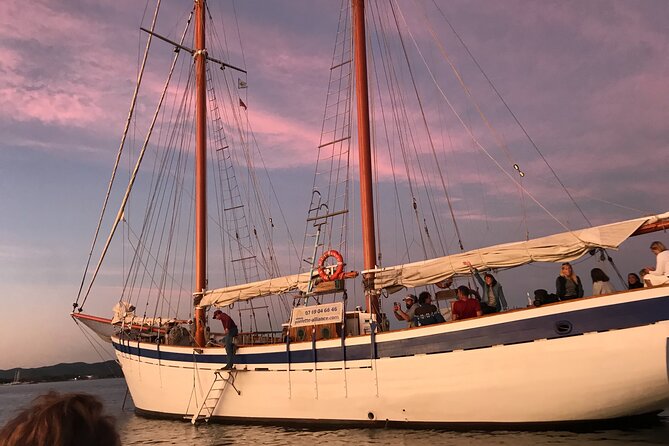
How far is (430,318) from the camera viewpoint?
1548cm

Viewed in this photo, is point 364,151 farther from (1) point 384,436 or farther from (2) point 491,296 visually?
(1) point 384,436

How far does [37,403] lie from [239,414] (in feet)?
61.3

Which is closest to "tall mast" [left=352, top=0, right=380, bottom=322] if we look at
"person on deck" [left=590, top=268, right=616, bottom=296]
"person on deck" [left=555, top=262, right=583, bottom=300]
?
"person on deck" [left=555, top=262, right=583, bottom=300]

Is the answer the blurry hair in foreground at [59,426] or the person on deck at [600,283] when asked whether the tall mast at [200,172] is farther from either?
the blurry hair in foreground at [59,426]

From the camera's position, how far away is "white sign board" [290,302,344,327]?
1730cm

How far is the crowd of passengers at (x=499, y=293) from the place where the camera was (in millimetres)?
12703

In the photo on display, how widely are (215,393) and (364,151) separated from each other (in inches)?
436

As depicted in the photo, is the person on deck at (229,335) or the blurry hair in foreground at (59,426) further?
the person on deck at (229,335)

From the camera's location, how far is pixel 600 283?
13.6 m

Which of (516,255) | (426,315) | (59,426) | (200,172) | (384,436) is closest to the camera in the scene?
(59,426)

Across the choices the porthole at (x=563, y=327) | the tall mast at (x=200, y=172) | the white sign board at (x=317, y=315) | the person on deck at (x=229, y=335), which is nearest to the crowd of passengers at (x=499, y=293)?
the porthole at (x=563, y=327)

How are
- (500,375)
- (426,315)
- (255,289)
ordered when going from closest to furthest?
(500,375) < (426,315) < (255,289)

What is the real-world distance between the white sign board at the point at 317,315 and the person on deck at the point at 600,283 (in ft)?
25.1

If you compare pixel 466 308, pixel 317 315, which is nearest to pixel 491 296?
pixel 466 308
